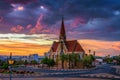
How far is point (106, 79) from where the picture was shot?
5169cm

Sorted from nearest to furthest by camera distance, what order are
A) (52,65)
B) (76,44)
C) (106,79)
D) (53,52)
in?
(106,79)
(52,65)
(76,44)
(53,52)

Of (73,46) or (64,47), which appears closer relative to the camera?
(73,46)

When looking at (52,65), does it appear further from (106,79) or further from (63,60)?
(106,79)

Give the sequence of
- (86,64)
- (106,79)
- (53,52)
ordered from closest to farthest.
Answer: (106,79), (86,64), (53,52)

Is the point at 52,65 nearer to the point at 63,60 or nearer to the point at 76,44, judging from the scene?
the point at 63,60

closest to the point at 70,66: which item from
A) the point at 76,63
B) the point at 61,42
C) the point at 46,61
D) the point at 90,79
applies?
the point at 76,63

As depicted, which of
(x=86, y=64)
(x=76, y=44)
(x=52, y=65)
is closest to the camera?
(x=86, y=64)

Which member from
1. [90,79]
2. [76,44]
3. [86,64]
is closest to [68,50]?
[76,44]

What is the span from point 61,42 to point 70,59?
27.1m

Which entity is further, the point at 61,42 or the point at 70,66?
the point at 61,42

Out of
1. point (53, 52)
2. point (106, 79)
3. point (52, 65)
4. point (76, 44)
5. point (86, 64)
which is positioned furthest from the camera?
point (53, 52)

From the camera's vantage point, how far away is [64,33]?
156 meters

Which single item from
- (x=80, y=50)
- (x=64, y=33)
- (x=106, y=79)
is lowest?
(x=106, y=79)

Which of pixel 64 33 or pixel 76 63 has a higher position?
pixel 64 33
